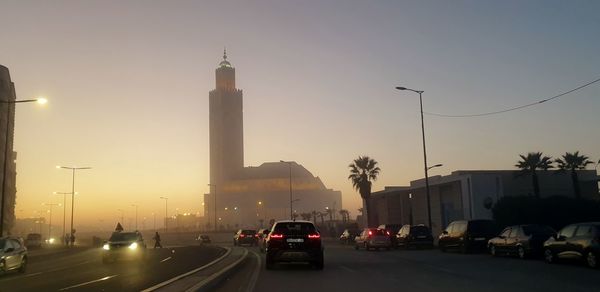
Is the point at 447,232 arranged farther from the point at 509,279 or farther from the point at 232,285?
the point at 232,285

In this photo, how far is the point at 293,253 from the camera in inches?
786

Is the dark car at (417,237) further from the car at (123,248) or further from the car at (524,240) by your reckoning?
the car at (123,248)

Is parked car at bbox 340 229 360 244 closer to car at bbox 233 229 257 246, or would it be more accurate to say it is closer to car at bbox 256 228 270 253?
car at bbox 233 229 257 246

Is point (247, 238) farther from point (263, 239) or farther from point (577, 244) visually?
point (577, 244)

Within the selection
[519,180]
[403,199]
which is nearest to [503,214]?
[519,180]

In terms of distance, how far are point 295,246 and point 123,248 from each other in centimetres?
1413

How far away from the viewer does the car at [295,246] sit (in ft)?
65.5

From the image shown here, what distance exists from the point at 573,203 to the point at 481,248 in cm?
1604

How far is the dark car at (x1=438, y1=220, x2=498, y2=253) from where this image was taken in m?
30.6

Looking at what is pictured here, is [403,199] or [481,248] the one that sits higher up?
[403,199]

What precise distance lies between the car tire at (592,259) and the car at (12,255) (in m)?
22.6

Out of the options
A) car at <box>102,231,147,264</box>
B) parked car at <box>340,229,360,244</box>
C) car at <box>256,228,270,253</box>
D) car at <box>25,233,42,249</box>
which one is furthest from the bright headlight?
car at <box>25,233,42,249</box>

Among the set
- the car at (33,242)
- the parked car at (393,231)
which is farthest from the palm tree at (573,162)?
the car at (33,242)

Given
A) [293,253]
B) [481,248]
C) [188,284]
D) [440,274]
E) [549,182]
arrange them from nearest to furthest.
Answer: [188,284]
[440,274]
[293,253]
[481,248]
[549,182]
